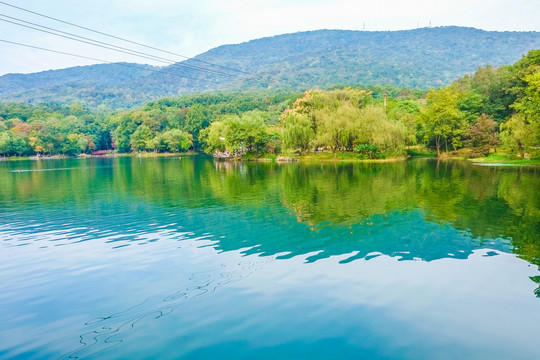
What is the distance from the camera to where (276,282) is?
10352mm

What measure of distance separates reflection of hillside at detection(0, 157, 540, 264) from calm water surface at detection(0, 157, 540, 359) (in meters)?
0.13

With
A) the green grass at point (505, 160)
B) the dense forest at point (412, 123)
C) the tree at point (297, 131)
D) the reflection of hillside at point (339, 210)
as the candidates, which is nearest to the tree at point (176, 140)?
the dense forest at point (412, 123)

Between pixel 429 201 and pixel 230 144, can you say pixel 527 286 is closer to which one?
pixel 429 201

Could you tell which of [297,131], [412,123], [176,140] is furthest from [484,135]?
[176,140]

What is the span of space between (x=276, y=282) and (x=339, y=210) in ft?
33.5

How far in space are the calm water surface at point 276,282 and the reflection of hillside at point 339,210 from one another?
0.44 feet

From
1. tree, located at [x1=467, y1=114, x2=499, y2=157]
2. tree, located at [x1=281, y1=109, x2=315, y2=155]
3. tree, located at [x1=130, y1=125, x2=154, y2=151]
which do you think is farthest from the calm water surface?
tree, located at [x1=130, y1=125, x2=154, y2=151]

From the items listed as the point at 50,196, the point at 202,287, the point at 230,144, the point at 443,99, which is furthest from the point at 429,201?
the point at 230,144

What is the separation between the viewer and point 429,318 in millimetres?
8180

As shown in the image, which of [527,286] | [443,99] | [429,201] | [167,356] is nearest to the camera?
[167,356]

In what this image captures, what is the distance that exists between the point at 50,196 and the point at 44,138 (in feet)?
320

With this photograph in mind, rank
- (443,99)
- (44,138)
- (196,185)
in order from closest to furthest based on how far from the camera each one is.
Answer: (196,185)
(443,99)
(44,138)

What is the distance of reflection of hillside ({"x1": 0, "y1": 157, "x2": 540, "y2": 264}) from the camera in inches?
547

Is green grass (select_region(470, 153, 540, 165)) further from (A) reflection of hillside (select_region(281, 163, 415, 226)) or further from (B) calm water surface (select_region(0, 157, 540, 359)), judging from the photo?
(B) calm water surface (select_region(0, 157, 540, 359))
